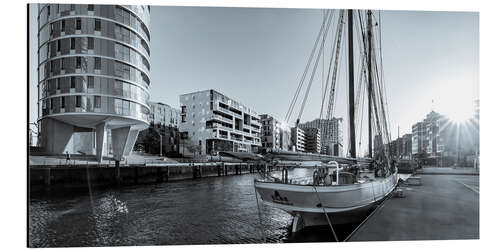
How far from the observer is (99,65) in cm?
913

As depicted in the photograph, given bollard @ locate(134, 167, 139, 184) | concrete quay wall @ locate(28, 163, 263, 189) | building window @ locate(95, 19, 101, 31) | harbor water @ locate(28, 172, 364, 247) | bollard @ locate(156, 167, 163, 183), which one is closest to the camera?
harbor water @ locate(28, 172, 364, 247)

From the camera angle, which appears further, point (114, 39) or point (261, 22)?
point (114, 39)

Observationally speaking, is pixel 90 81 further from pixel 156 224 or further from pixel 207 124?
pixel 207 124

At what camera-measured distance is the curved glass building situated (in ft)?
23.7

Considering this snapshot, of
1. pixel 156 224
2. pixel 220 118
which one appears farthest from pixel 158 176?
pixel 220 118

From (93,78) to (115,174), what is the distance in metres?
5.34

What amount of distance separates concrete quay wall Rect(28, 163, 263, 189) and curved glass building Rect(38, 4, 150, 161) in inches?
30.6

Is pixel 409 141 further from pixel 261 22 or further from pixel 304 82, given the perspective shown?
pixel 261 22

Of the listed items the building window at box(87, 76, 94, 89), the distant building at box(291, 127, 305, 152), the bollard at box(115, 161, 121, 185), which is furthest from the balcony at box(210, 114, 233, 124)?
the building window at box(87, 76, 94, 89)

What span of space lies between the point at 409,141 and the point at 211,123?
19608 mm

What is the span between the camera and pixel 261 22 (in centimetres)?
423

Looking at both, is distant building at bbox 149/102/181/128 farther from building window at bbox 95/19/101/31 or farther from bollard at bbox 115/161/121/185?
building window at bbox 95/19/101/31
